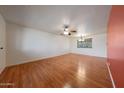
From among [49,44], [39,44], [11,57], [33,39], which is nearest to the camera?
[11,57]

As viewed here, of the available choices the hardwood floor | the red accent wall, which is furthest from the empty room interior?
the red accent wall

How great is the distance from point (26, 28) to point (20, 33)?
534mm

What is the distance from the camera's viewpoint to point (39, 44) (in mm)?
A: 7504

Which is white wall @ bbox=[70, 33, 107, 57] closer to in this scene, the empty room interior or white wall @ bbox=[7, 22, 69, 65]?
the empty room interior

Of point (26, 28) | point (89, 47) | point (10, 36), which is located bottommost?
point (89, 47)

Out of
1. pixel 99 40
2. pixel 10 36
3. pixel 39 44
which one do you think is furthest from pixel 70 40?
pixel 10 36

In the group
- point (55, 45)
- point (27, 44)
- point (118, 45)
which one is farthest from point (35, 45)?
point (118, 45)

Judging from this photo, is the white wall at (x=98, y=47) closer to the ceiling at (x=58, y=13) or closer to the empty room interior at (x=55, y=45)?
the empty room interior at (x=55, y=45)

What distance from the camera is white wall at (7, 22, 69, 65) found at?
5.67 meters

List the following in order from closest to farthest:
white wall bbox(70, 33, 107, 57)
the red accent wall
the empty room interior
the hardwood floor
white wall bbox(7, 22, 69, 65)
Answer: the red accent wall
the hardwood floor
the empty room interior
white wall bbox(7, 22, 69, 65)
white wall bbox(70, 33, 107, 57)

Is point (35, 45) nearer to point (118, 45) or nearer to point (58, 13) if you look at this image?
point (58, 13)

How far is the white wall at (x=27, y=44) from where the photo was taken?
18.6 feet

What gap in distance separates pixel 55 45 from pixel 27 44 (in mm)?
3143

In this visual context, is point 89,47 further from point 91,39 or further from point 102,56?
point 102,56
